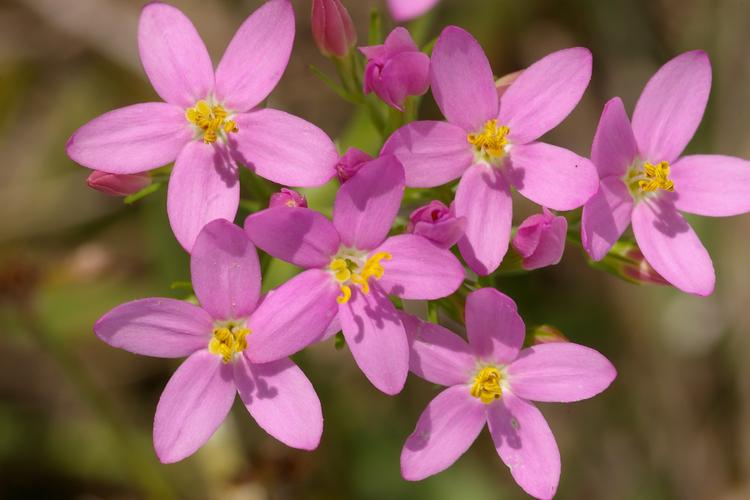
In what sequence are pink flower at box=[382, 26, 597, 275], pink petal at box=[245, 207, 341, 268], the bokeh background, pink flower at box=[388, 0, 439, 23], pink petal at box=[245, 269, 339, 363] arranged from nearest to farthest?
pink petal at box=[245, 207, 341, 268] → pink petal at box=[245, 269, 339, 363] → pink flower at box=[382, 26, 597, 275] → pink flower at box=[388, 0, 439, 23] → the bokeh background

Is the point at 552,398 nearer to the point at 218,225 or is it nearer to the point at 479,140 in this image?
the point at 479,140

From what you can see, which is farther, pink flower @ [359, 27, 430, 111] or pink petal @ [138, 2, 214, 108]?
pink petal @ [138, 2, 214, 108]

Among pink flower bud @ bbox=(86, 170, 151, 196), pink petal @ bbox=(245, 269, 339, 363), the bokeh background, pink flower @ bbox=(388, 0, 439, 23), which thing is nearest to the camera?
pink petal @ bbox=(245, 269, 339, 363)

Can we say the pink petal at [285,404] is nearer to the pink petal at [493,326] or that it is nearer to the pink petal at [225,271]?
the pink petal at [225,271]

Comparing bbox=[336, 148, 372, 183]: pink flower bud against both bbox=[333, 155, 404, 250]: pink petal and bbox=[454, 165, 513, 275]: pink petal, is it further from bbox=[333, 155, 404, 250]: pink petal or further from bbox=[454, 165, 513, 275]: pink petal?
bbox=[454, 165, 513, 275]: pink petal

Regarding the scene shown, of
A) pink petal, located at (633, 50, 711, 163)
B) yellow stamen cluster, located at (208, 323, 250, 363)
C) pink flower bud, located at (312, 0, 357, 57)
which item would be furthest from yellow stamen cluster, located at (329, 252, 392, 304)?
pink petal, located at (633, 50, 711, 163)

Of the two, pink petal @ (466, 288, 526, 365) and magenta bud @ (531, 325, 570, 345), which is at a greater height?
pink petal @ (466, 288, 526, 365)

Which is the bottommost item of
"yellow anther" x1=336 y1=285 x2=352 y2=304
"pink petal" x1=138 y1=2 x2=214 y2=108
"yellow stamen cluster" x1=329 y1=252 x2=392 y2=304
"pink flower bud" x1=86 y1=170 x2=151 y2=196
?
"yellow anther" x1=336 y1=285 x2=352 y2=304
